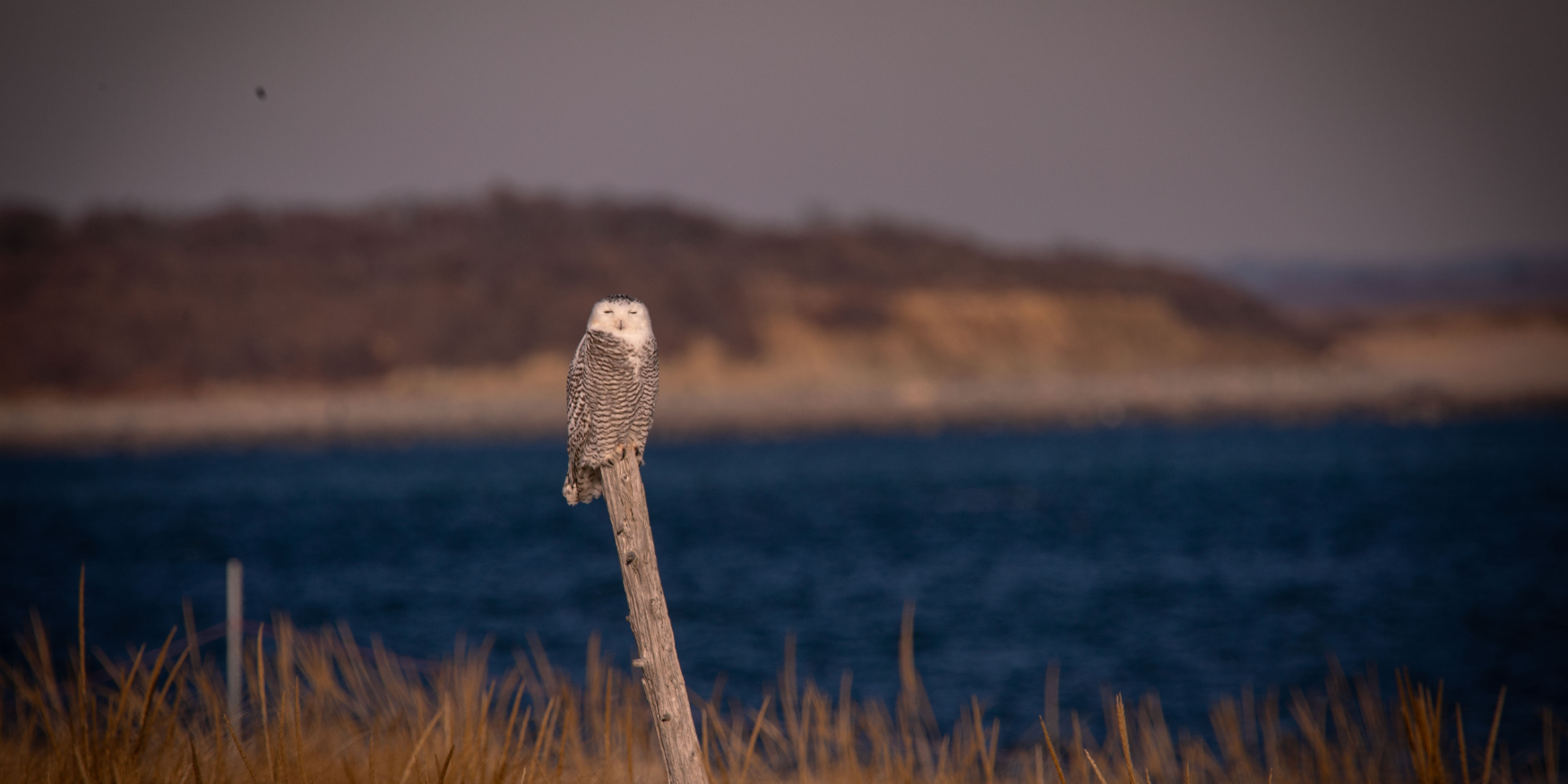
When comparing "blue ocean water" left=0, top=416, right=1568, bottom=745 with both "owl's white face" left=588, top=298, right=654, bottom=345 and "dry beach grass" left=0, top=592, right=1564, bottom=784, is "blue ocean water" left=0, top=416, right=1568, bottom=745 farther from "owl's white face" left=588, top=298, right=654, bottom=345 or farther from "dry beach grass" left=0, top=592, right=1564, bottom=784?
"owl's white face" left=588, top=298, right=654, bottom=345

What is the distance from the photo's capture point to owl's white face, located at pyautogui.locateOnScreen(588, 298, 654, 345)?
4.59 metres

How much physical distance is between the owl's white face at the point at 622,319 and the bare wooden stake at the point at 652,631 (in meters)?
0.58

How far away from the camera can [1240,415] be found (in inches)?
3553

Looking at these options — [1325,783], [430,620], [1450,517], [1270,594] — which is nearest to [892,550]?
[1270,594]

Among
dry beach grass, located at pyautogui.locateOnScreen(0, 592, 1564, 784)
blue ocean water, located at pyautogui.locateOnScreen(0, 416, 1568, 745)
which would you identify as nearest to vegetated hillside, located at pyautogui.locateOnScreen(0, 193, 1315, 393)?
blue ocean water, located at pyautogui.locateOnScreen(0, 416, 1568, 745)

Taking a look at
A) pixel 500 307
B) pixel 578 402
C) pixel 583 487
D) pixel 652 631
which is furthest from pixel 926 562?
pixel 500 307

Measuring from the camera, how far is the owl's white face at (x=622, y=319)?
4.59 m

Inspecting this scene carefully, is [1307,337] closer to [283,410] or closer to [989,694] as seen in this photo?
[283,410]

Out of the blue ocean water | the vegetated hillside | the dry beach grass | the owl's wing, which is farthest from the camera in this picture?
the vegetated hillside

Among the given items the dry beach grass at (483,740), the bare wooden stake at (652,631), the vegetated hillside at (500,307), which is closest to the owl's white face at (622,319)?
the bare wooden stake at (652,631)

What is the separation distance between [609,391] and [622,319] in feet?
1.04

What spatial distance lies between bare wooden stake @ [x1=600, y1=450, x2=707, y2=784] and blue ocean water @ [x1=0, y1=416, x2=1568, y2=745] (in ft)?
32.7

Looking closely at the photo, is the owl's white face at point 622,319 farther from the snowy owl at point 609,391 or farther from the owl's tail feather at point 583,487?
the owl's tail feather at point 583,487

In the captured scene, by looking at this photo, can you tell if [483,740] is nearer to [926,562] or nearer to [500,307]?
[926,562]
